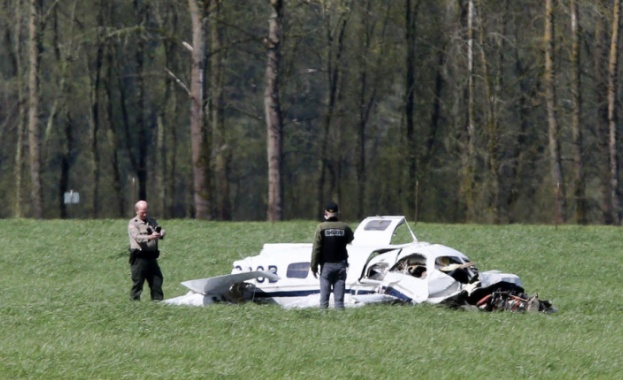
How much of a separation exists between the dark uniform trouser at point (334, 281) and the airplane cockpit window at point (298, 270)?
1232mm

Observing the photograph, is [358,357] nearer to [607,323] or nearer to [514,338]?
[514,338]

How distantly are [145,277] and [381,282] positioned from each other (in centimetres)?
Result: 369

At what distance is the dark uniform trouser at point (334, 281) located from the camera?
64.6ft

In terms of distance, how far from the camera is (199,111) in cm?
3819

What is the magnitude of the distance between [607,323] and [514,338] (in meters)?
3.06

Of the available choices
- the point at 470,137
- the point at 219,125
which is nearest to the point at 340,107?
the point at 219,125

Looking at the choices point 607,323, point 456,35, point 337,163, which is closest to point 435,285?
point 607,323

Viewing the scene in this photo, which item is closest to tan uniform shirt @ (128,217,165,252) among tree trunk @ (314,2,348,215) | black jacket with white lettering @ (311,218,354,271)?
black jacket with white lettering @ (311,218,354,271)

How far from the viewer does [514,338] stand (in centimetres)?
1714

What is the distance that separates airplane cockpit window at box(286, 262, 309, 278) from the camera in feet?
68.9

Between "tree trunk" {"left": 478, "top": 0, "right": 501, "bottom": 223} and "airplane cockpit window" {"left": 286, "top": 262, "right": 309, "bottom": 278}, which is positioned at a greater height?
"tree trunk" {"left": 478, "top": 0, "right": 501, "bottom": 223}

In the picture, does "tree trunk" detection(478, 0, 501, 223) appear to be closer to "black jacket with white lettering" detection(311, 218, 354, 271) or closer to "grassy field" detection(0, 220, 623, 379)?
"grassy field" detection(0, 220, 623, 379)

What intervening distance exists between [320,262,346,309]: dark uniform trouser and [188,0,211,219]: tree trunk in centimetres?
1877

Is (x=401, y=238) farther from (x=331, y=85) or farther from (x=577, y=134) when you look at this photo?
(x=331, y=85)
